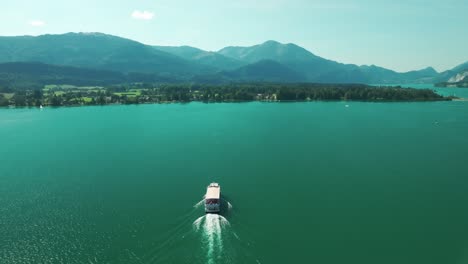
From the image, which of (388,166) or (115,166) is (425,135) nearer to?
(388,166)

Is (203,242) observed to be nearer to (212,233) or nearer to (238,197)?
(212,233)

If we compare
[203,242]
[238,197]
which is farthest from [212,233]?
[238,197]

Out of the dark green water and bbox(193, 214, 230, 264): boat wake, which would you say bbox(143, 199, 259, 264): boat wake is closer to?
bbox(193, 214, 230, 264): boat wake

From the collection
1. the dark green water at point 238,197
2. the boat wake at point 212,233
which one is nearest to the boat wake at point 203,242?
the boat wake at point 212,233

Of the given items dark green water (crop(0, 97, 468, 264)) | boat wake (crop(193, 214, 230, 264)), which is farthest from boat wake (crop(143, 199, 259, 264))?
dark green water (crop(0, 97, 468, 264))

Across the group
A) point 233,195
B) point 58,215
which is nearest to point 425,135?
point 233,195

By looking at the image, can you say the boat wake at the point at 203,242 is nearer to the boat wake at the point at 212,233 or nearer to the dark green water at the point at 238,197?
the boat wake at the point at 212,233

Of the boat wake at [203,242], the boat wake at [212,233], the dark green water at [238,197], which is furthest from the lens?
the dark green water at [238,197]

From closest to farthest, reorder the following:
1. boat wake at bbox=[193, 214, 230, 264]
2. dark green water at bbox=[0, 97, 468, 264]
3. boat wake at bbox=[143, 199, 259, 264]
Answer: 1. boat wake at bbox=[143, 199, 259, 264]
2. boat wake at bbox=[193, 214, 230, 264]
3. dark green water at bbox=[0, 97, 468, 264]
